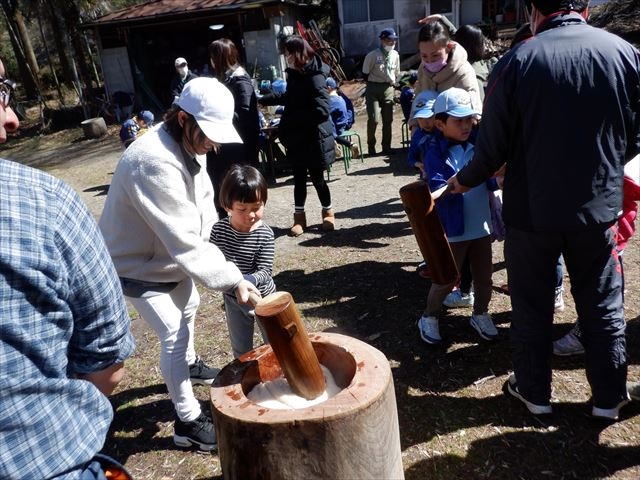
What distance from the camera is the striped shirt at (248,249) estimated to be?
2.74 m

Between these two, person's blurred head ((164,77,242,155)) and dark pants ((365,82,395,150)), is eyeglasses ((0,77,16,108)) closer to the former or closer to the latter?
person's blurred head ((164,77,242,155))

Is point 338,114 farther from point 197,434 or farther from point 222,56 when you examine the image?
point 197,434

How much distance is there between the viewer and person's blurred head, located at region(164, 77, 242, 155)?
84.5 inches

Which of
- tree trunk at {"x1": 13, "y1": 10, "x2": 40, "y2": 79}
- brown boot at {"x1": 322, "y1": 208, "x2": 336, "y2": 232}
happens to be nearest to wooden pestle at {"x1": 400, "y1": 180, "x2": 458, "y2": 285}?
brown boot at {"x1": 322, "y1": 208, "x2": 336, "y2": 232}

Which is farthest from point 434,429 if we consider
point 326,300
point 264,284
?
point 326,300

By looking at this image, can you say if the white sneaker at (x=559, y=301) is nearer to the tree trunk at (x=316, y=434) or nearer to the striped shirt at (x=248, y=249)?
the striped shirt at (x=248, y=249)

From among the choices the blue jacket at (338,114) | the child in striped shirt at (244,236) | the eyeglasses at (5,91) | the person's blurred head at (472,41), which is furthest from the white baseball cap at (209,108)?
the blue jacket at (338,114)

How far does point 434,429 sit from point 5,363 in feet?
7.03

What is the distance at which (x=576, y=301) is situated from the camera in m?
2.48

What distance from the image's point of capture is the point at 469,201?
311cm

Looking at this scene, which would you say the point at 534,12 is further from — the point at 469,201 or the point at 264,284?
the point at 264,284

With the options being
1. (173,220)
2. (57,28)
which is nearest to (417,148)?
(173,220)

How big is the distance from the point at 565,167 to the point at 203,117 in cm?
150

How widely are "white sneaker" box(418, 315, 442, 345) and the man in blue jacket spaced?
0.78m
